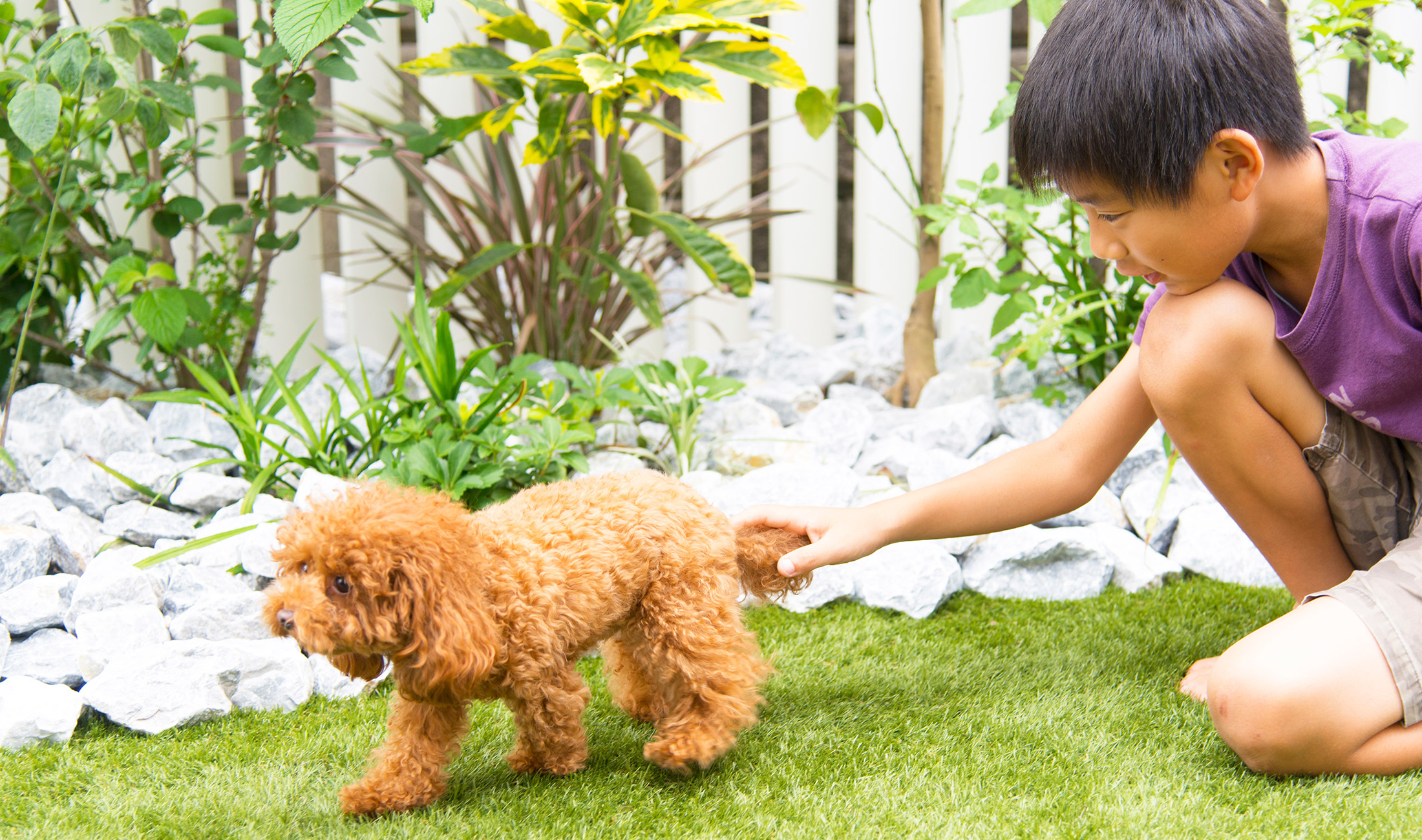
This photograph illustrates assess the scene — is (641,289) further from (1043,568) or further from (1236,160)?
(1236,160)

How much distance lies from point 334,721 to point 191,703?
0.69 ft

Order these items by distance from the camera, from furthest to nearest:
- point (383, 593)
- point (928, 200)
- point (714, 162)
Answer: point (714, 162)
point (928, 200)
point (383, 593)

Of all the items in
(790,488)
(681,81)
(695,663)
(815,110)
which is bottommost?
(790,488)

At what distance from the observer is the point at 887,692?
168 centimetres

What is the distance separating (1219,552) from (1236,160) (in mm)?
1082

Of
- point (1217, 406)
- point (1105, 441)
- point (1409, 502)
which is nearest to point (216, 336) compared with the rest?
point (1105, 441)

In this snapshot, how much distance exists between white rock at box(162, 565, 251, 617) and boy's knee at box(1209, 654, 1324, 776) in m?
1.60

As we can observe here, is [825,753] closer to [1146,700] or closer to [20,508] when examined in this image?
[1146,700]

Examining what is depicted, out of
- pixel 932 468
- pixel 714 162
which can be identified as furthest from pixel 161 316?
pixel 714 162

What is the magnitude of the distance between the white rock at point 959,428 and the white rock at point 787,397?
14.7 inches

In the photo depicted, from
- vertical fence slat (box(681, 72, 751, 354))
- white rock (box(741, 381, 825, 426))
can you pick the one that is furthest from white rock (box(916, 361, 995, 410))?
vertical fence slat (box(681, 72, 751, 354))

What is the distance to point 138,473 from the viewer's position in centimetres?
236

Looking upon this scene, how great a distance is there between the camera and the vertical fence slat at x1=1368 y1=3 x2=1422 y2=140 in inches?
128

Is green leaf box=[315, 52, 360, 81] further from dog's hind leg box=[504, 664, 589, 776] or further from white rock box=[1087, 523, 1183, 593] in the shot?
white rock box=[1087, 523, 1183, 593]
